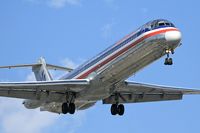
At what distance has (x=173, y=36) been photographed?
136ft

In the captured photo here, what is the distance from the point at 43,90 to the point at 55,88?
118 cm

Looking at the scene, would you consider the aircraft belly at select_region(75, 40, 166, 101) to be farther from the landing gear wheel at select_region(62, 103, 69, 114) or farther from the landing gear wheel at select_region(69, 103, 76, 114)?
the landing gear wheel at select_region(62, 103, 69, 114)

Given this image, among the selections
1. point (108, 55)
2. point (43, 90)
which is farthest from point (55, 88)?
point (108, 55)

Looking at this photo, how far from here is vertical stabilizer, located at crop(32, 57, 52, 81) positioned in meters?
55.8

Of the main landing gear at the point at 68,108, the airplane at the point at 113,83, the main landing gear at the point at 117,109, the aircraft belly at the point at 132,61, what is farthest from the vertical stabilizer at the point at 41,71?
the aircraft belly at the point at 132,61

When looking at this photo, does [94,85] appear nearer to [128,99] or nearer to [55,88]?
[55,88]

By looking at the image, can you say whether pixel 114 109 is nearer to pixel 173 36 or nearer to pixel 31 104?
pixel 31 104

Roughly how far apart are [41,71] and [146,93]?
34.8 ft

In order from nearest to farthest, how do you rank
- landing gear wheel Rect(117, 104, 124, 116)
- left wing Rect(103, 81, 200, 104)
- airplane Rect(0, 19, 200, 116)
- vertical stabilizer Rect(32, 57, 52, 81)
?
airplane Rect(0, 19, 200, 116), left wing Rect(103, 81, 200, 104), landing gear wheel Rect(117, 104, 124, 116), vertical stabilizer Rect(32, 57, 52, 81)

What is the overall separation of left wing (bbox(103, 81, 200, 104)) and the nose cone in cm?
707

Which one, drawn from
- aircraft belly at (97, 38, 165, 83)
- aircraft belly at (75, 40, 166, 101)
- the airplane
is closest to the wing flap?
the airplane

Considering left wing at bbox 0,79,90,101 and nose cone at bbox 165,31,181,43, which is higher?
nose cone at bbox 165,31,181,43

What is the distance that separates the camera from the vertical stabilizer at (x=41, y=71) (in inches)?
2195

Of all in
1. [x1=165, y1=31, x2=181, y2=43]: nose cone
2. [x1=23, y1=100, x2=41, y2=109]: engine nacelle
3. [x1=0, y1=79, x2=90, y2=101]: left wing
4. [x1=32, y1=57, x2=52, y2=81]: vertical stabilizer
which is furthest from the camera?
[x1=32, y1=57, x2=52, y2=81]: vertical stabilizer
